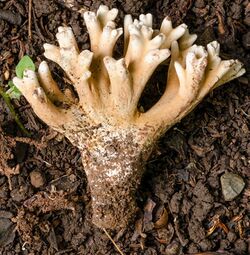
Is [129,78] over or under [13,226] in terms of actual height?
over

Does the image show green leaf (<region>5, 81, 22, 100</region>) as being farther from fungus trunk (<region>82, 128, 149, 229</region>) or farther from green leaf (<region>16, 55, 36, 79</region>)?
fungus trunk (<region>82, 128, 149, 229</region>)

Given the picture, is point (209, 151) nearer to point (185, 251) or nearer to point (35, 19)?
point (185, 251)

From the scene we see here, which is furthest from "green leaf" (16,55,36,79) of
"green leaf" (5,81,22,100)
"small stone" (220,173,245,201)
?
"small stone" (220,173,245,201)

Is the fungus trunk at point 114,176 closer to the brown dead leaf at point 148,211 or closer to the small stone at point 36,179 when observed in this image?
the brown dead leaf at point 148,211

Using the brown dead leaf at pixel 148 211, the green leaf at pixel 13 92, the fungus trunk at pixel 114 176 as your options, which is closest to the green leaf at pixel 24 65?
the green leaf at pixel 13 92

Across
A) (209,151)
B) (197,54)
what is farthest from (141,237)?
(197,54)

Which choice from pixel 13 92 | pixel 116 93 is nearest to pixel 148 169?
pixel 116 93

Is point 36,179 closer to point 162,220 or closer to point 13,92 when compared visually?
point 13,92
